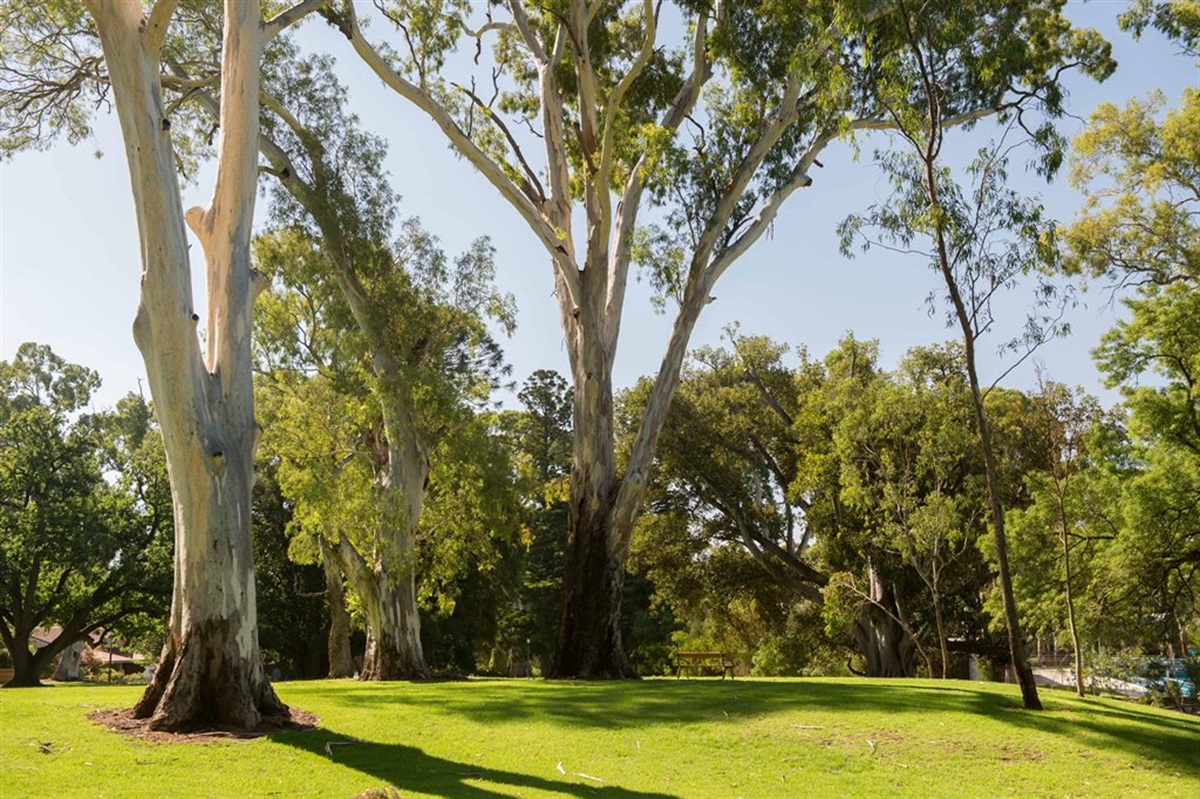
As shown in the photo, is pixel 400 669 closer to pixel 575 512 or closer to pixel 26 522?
pixel 575 512

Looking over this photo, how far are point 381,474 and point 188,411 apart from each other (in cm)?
997

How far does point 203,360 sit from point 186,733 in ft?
13.8

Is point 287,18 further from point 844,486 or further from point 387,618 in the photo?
point 844,486

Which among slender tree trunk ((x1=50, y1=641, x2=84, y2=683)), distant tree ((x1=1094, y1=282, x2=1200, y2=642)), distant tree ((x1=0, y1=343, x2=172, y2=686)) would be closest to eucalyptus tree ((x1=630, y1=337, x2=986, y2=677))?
distant tree ((x1=1094, y1=282, x2=1200, y2=642))

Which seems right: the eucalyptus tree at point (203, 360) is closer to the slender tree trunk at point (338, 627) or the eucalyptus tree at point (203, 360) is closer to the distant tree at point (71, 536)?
the slender tree trunk at point (338, 627)

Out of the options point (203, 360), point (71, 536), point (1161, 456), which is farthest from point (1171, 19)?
point (71, 536)

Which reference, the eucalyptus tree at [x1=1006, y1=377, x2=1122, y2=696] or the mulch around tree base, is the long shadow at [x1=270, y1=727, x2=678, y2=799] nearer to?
the mulch around tree base

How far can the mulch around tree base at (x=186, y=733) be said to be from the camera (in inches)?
373

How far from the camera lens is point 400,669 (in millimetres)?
19469

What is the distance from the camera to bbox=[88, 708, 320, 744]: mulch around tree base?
9.48 meters

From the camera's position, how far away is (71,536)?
26.3 metres

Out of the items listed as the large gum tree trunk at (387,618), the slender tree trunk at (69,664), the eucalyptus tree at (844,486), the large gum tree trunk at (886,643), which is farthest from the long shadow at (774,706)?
the slender tree trunk at (69,664)

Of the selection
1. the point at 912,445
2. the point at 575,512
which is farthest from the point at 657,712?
the point at 912,445

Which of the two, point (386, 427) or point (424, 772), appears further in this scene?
point (386, 427)
